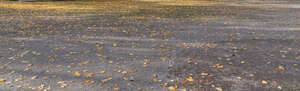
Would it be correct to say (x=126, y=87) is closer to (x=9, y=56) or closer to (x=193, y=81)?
(x=193, y=81)

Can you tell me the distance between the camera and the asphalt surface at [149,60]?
429cm

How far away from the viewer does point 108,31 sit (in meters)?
9.19

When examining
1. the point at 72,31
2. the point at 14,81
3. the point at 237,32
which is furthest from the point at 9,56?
the point at 237,32

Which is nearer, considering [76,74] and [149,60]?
[76,74]

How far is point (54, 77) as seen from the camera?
15.2ft

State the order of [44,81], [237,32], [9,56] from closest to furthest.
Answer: [44,81]
[9,56]
[237,32]

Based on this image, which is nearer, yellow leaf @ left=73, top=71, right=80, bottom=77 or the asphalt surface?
the asphalt surface

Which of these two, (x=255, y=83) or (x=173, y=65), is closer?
(x=255, y=83)

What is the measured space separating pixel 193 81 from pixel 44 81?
2.44 meters

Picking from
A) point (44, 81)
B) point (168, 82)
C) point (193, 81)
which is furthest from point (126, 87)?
point (44, 81)

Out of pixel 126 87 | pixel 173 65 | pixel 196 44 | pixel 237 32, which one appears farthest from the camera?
pixel 237 32

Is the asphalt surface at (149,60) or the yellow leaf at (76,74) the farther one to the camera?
the yellow leaf at (76,74)

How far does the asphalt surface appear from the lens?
4.29m

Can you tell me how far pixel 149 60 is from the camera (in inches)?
221
